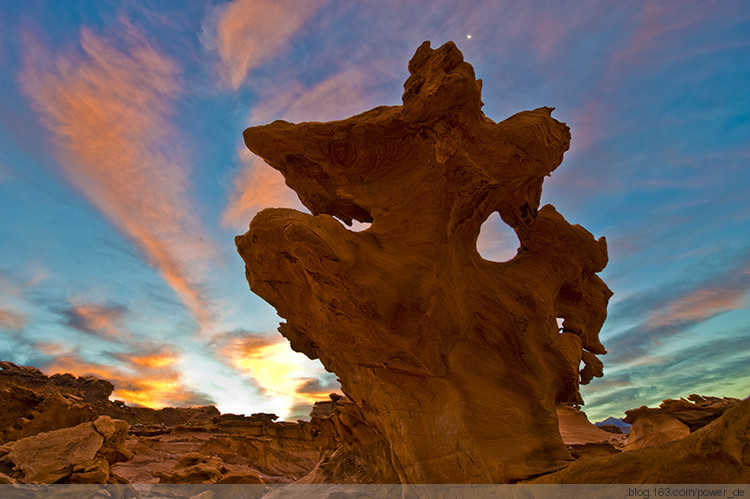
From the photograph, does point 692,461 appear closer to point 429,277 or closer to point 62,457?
point 429,277

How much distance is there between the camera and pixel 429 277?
22.3 ft

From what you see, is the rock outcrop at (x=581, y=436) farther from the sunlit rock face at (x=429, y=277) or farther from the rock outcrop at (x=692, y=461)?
the rock outcrop at (x=692, y=461)

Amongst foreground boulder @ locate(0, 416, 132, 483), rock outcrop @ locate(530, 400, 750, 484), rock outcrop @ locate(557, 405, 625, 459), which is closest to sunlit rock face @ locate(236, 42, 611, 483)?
rock outcrop @ locate(530, 400, 750, 484)

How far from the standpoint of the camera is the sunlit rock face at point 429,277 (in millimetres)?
6293

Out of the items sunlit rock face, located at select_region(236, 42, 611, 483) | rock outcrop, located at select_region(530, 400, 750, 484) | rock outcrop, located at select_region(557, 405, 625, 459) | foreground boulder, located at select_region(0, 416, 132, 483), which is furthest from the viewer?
rock outcrop, located at select_region(557, 405, 625, 459)

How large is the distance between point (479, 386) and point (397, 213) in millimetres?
3955

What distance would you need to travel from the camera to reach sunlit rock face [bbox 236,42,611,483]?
6.29 meters

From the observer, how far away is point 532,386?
741cm

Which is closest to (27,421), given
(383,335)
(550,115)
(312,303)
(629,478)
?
(312,303)

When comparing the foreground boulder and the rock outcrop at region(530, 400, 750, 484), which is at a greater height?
the foreground boulder

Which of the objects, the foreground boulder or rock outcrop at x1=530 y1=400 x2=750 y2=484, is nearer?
rock outcrop at x1=530 y1=400 x2=750 y2=484

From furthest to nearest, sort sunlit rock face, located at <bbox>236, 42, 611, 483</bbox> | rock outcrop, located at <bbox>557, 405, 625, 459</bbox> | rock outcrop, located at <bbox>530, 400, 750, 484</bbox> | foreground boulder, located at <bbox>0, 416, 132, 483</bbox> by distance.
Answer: rock outcrop, located at <bbox>557, 405, 625, 459</bbox>
foreground boulder, located at <bbox>0, 416, 132, 483</bbox>
sunlit rock face, located at <bbox>236, 42, 611, 483</bbox>
rock outcrop, located at <bbox>530, 400, 750, 484</bbox>

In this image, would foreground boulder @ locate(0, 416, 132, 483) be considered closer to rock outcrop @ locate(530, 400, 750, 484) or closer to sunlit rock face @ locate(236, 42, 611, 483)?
sunlit rock face @ locate(236, 42, 611, 483)

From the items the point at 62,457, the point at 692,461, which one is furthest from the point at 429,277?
the point at 62,457
